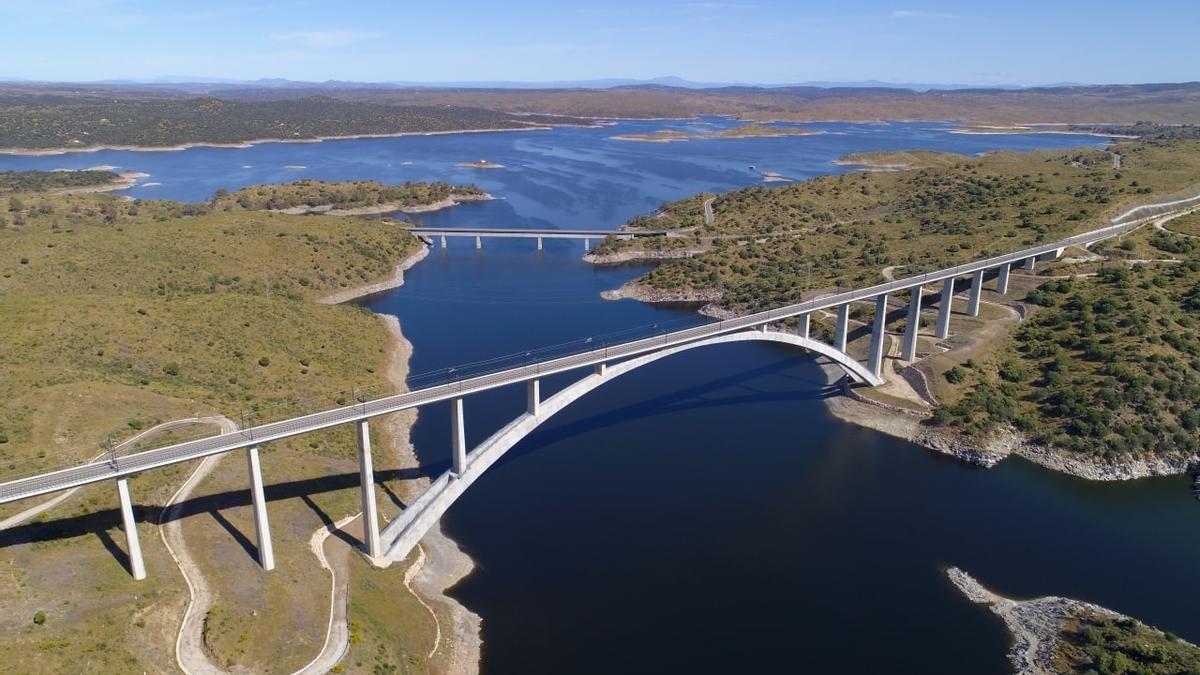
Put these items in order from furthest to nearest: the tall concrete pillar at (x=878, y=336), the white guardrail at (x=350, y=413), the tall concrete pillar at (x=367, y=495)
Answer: the tall concrete pillar at (x=878, y=336) < the tall concrete pillar at (x=367, y=495) < the white guardrail at (x=350, y=413)

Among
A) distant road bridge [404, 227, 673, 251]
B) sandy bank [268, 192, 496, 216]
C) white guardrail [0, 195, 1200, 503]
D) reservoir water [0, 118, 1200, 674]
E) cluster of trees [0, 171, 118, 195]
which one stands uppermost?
cluster of trees [0, 171, 118, 195]

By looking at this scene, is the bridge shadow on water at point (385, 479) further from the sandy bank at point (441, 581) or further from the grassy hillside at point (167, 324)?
the grassy hillside at point (167, 324)

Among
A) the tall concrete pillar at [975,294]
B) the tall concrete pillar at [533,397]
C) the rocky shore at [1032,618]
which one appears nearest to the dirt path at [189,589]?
the tall concrete pillar at [533,397]

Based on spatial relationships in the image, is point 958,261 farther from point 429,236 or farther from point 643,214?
point 429,236

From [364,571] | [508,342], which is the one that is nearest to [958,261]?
[508,342]

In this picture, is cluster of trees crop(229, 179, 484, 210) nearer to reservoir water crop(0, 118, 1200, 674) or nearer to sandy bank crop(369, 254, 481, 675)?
reservoir water crop(0, 118, 1200, 674)

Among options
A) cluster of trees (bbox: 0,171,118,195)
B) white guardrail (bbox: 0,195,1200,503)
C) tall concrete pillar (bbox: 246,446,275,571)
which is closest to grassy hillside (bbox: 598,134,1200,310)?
white guardrail (bbox: 0,195,1200,503)
